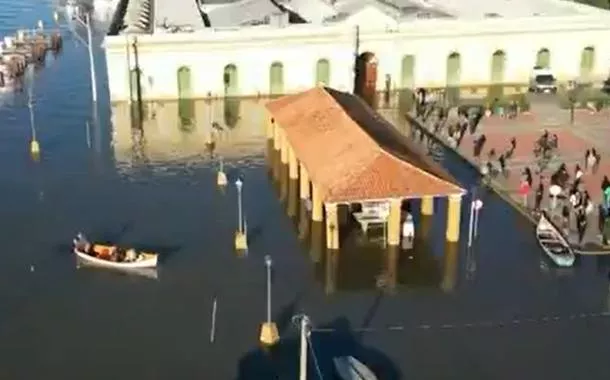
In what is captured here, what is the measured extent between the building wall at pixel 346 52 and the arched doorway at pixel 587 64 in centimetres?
27

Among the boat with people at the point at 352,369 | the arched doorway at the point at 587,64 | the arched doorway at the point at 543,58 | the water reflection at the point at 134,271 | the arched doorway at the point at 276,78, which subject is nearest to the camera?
the boat with people at the point at 352,369

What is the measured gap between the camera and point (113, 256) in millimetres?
35594

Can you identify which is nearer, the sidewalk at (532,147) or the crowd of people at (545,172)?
the crowd of people at (545,172)

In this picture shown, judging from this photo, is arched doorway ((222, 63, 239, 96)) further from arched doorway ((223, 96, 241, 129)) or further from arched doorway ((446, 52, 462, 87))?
arched doorway ((446, 52, 462, 87))

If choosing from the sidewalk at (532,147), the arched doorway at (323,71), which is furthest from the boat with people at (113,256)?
the arched doorway at (323,71)

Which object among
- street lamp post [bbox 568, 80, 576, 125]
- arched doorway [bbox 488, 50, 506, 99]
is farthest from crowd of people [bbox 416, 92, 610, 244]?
arched doorway [bbox 488, 50, 506, 99]

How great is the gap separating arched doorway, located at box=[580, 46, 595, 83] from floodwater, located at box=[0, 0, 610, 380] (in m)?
20.9

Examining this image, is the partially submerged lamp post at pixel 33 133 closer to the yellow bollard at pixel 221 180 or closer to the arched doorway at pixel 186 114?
the arched doorway at pixel 186 114

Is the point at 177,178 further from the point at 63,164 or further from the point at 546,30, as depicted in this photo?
the point at 546,30

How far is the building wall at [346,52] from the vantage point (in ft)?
194

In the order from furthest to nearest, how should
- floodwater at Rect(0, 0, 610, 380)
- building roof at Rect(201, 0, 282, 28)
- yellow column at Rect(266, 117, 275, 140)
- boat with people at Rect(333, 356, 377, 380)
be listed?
building roof at Rect(201, 0, 282, 28) < yellow column at Rect(266, 117, 275, 140) < floodwater at Rect(0, 0, 610, 380) < boat with people at Rect(333, 356, 377, 380)

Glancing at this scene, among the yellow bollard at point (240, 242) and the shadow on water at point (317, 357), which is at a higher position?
the yellow bollard at point (240, 242)

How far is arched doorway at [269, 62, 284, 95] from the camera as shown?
200 ft

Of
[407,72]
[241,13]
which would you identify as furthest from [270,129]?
[241,13]
